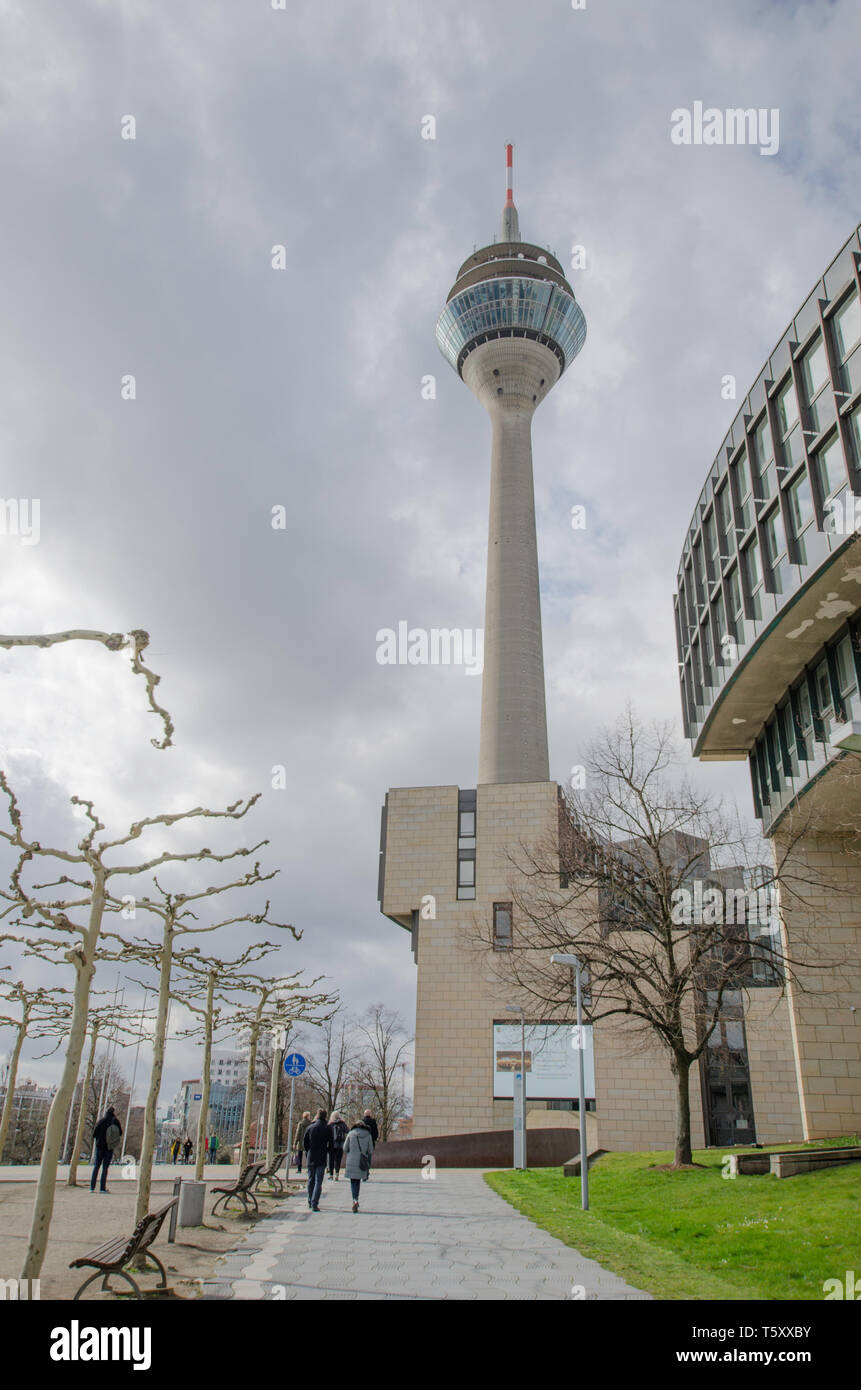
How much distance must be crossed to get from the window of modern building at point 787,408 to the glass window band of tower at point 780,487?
3 cm

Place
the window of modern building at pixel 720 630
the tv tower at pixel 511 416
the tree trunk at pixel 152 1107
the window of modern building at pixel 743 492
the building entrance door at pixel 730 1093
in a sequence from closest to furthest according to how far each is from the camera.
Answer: the tree trunk at pixel 152 1107
the window of modern building at pixel 743 492
the window of modern building at pixel 720 630
the building entrance door at pixel 730 1093
the tv tower at pixel 511 416

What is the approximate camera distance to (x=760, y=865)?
22641mm

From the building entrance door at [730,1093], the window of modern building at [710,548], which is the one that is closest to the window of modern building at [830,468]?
the window of modern building at [710,548]

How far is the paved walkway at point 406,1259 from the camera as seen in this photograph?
29.3ft

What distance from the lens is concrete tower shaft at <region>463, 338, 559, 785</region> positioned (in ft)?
212

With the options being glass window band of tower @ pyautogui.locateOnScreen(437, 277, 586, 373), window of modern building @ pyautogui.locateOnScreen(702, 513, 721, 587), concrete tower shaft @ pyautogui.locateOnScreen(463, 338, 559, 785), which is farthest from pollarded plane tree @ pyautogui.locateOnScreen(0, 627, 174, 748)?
glass window band of tower @ pyautogui.locateOnScreen(437, 277, 586, 373)

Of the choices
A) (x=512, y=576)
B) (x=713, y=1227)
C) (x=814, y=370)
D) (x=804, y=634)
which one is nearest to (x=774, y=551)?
(x=804, y=634)

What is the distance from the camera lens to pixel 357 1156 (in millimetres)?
17016

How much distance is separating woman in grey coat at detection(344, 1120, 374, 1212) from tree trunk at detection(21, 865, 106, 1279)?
29.8ft

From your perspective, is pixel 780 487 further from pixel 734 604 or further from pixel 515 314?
pixel 515 314

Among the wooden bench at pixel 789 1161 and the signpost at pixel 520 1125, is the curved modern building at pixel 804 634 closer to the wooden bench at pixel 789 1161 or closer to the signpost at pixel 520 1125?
the wooden bench at pixel 789 1161

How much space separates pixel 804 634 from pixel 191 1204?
19.0m

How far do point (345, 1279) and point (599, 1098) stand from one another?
3769 cm

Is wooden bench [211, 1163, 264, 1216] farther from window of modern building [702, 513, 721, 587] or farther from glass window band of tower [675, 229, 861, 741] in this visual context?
window of modern building [702, 513, 721, 587]
